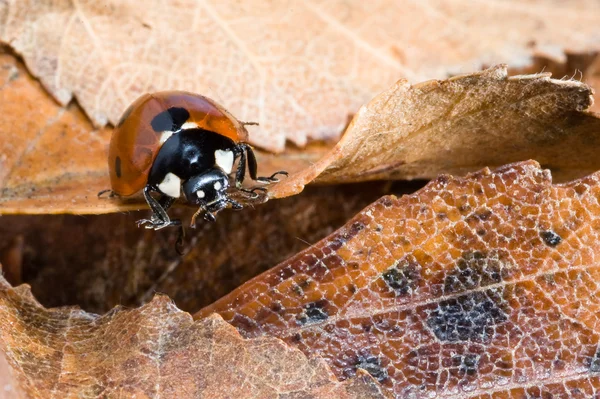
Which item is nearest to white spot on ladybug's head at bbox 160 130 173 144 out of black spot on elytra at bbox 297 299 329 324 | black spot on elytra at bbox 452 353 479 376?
black spot on elytra at bbox 297 299 329 324

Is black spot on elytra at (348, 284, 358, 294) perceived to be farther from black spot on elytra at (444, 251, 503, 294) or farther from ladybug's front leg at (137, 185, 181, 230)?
ladybug's front leg at (137, 185, 181, 230)

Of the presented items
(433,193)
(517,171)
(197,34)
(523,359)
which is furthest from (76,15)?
(523,359)

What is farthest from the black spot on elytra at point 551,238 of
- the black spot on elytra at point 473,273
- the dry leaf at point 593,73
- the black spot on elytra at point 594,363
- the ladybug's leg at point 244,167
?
the dry leaf at point 593,73

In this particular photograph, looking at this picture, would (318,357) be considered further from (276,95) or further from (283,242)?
(276,95)

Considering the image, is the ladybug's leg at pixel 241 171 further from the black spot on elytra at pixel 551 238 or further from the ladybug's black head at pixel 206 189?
the black spot on elytra at pixel 551 238

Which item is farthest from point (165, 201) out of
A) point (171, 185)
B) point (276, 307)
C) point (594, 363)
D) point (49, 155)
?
point (594, 363)

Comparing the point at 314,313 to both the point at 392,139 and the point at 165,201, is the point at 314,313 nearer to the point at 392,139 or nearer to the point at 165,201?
the point at 392,139
